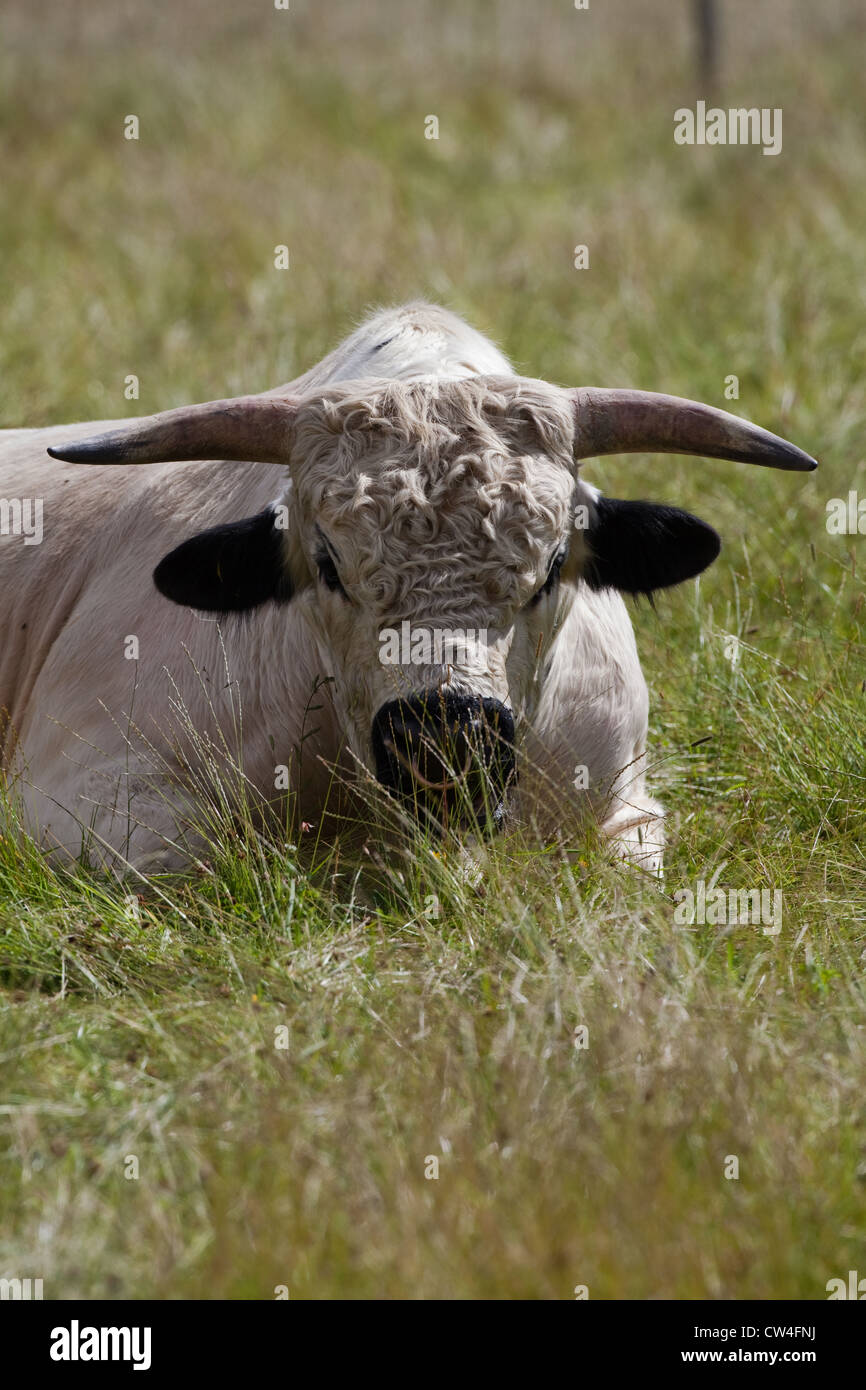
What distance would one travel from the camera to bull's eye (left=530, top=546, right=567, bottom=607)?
4441mm

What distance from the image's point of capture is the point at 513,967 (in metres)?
3.89

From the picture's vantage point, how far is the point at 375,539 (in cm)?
424

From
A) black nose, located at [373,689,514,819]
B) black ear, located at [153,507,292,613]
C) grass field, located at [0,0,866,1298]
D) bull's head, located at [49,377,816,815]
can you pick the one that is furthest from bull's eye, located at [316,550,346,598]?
grass field, located at [0,0,866,1298]

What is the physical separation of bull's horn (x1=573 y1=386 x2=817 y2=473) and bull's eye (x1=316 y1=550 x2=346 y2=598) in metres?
0.83

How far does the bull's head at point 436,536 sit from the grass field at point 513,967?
0.51m

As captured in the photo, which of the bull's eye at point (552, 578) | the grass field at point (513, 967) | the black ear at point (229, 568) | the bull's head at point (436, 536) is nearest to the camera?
the grass field at point (513, 967)

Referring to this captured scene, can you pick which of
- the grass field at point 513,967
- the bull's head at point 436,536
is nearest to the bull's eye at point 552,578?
the bull's head at point 436,536

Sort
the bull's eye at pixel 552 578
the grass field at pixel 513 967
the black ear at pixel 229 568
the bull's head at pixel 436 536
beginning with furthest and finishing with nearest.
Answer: the black ear at pixel 229 568, the bull's eye at pixel 552 578, the bull's head at pixel 436 536, the grass field at pixel 513 967

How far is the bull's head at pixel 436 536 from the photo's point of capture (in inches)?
164

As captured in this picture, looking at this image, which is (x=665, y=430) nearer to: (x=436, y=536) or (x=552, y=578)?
(x=552, y=578)

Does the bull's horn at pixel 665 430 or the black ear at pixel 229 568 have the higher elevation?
the bull's horn at pixel 665 430

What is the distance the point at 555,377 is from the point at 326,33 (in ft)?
54.1

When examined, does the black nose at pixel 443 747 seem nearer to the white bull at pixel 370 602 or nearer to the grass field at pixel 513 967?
the white bull at pixel 370 602
